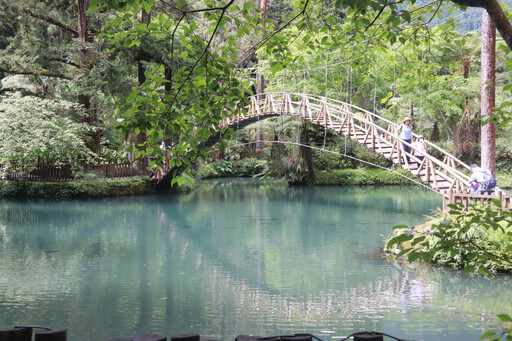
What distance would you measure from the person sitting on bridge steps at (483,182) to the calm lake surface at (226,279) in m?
2.22

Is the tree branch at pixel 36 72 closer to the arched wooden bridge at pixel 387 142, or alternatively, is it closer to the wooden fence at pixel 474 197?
the arched wooden bridge at pixel 387 142

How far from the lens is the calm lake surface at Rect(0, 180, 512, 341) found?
5984mm

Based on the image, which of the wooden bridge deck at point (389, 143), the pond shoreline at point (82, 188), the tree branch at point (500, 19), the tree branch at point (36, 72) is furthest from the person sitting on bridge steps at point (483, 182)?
the tree branch at point (36, 72)

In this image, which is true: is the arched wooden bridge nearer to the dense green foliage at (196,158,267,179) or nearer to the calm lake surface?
the calm lake surface

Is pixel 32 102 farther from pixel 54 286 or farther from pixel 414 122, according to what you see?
pixel 414 122

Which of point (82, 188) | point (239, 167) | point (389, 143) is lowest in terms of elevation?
point (82, 188)

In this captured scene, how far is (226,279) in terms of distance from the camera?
8.36 metres

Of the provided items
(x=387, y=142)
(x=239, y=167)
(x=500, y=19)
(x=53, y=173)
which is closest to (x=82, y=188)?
(x=53, y=173)

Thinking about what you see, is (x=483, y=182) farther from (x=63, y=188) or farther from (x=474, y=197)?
(x=63, y=188)

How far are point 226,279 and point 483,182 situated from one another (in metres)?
5.78

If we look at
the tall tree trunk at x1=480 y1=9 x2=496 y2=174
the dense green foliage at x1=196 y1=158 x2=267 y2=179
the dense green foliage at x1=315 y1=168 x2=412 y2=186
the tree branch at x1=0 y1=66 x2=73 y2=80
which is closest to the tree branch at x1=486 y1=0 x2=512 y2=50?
the tall tree trunk at x1=480 y1=9 x2=496 y2=174

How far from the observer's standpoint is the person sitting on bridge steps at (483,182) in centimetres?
1039

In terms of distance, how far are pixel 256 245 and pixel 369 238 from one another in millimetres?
2639

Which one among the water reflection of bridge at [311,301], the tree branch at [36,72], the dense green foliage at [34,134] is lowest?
the water reflection of bridge at [311,301]
